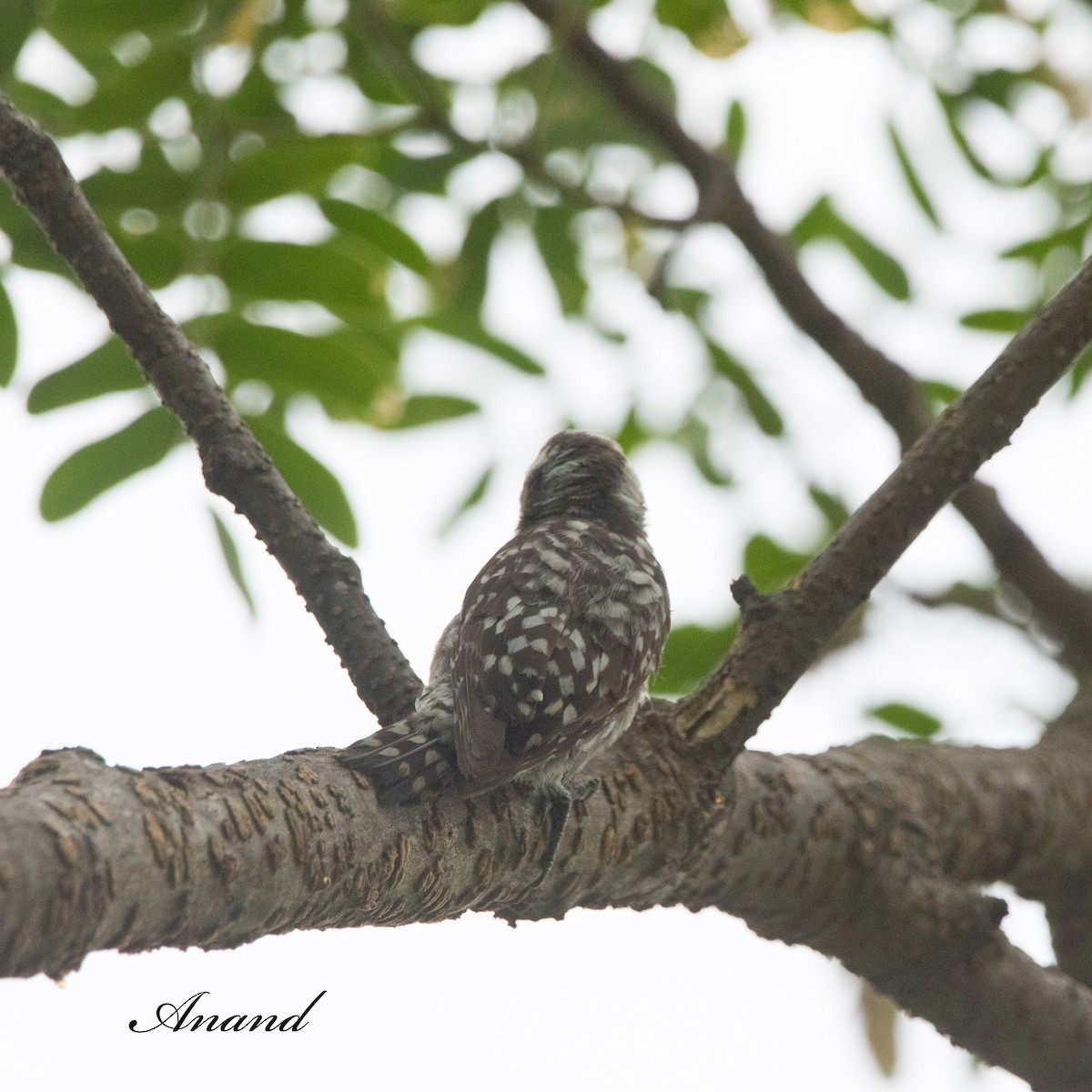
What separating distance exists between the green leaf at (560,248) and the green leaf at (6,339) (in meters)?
1.78

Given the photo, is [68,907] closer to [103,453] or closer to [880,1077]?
[103,453]

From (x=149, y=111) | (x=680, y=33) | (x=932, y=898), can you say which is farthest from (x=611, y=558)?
(x=680, y=33)

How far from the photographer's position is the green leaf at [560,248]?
441 cm

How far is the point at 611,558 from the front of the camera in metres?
3.82

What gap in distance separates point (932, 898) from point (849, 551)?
3.33 ft

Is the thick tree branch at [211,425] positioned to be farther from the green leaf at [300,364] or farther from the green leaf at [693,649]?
the green leaf at [693,649]

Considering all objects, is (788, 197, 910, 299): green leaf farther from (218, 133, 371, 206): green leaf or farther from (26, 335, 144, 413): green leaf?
(26, 335, 144, 413): green leaf

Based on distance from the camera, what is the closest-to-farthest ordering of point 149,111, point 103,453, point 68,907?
point 68,907 < point 103,453 < point 149,111

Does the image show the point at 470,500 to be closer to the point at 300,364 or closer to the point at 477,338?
the point at 477,338

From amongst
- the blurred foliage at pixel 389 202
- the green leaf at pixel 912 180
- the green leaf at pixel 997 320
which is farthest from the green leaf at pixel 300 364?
the green leaf at pixel 997 320

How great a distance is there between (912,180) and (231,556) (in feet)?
8.24

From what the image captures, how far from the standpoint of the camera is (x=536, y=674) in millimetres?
3211

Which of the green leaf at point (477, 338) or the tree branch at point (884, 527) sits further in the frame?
the green leaf at point (477, 338)

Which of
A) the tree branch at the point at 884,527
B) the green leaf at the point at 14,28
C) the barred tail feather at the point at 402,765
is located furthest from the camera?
the green leaf at the point at 14,28
